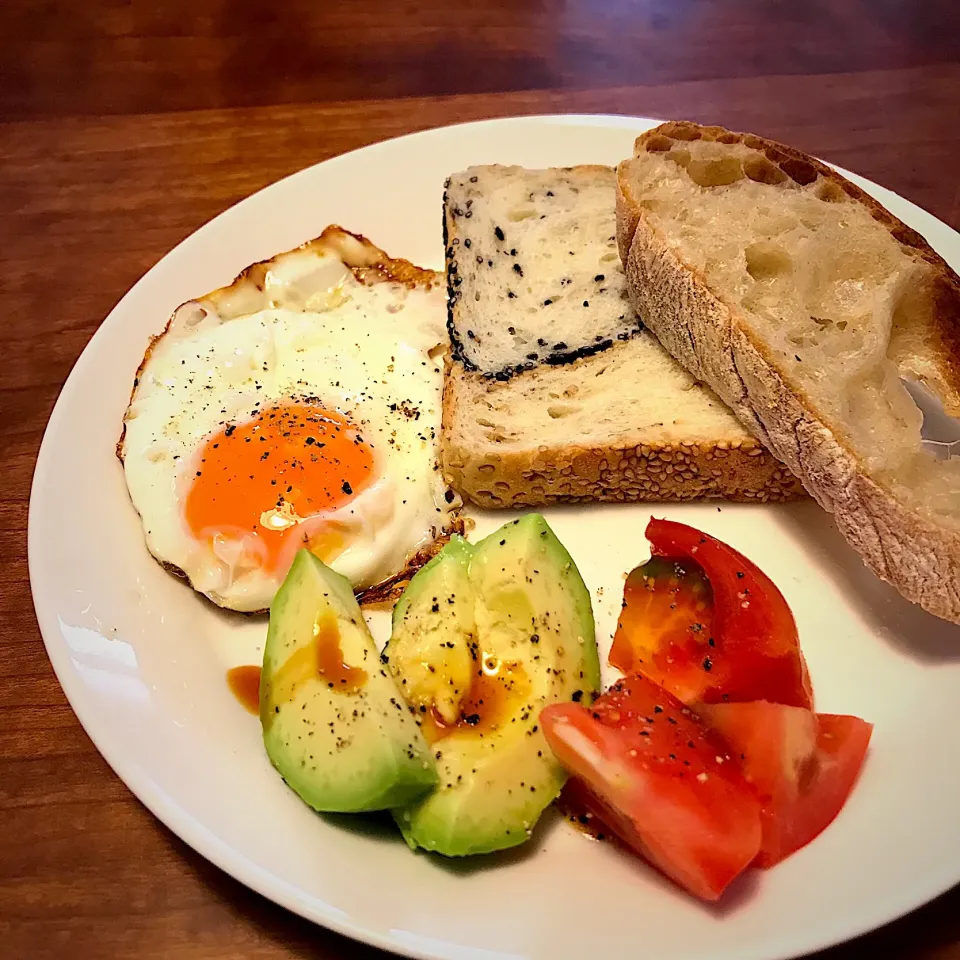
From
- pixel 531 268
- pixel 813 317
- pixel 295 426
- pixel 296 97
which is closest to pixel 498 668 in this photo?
pixel 295 426

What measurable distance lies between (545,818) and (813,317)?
1303mm

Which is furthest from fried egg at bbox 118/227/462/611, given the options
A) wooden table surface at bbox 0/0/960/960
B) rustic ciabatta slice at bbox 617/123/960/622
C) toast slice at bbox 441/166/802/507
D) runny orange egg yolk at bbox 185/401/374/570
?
rustic ciabatta slice at bbox 617/123/960/622

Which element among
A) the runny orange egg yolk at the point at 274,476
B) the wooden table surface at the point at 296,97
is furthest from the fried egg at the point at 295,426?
the wooden table surface at the point at 296,97

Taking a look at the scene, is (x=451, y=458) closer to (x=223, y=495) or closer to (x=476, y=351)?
(x=476, y=351)

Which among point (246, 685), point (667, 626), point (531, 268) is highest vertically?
point (531, 268)

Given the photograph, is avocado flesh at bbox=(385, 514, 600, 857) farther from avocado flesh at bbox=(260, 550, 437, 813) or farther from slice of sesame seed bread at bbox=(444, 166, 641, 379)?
slice of sesame seed bread at bbox=(444, 166, 641, 379)

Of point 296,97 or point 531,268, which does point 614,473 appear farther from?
point 296,97

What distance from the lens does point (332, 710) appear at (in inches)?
57.5

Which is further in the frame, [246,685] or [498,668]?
[246,685]

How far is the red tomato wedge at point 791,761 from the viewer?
56.6 inches

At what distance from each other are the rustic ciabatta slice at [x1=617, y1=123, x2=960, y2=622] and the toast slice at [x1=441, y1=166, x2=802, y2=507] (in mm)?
107

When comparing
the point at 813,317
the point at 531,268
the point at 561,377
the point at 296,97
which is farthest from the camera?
the point at 296,97

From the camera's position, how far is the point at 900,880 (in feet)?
4.59

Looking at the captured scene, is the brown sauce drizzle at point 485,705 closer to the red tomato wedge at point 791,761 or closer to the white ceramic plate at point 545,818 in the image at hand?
the white ceramic plate at point 545,818
